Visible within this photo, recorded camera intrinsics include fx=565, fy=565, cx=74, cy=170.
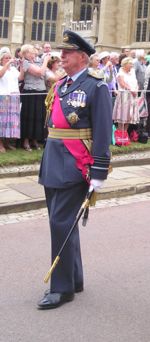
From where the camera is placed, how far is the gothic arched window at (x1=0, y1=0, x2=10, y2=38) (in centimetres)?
4138

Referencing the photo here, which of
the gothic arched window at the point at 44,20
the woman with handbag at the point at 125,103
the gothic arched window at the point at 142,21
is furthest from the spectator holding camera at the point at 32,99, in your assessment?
the gothic arched window at the point at 44,20

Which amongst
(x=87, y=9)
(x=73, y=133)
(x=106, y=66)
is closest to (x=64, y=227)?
(x=73, y=133)

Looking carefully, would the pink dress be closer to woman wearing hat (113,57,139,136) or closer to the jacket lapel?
woman wearing hat (113,57,139,136)

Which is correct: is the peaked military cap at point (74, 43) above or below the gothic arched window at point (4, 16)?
below

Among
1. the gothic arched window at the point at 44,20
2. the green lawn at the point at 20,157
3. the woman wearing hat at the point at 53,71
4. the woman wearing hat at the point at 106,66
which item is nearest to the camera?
the green lawn at the point at 20,157

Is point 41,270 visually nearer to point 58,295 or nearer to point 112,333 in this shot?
point 58,295

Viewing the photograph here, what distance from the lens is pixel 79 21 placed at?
38188 mm

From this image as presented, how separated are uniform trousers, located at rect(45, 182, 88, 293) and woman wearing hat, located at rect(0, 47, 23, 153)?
18.6 ft

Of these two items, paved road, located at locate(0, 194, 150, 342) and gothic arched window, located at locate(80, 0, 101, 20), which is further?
gothic arched window, located at locate(80, 0, 101, 20)

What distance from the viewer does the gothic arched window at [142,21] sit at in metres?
30.3

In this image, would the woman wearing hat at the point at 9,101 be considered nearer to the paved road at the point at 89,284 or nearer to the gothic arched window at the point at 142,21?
the paved road at the point at 89,284

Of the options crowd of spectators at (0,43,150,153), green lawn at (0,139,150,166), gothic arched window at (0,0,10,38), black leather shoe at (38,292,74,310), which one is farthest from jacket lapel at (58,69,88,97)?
gothic arched window at (0,0,10,38)

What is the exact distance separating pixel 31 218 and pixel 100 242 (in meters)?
1.26

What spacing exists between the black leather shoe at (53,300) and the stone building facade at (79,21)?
87.6ft
